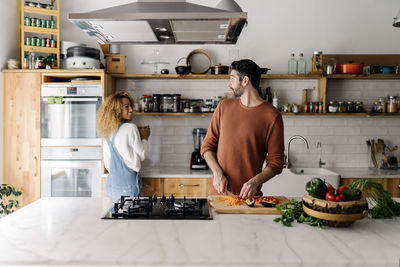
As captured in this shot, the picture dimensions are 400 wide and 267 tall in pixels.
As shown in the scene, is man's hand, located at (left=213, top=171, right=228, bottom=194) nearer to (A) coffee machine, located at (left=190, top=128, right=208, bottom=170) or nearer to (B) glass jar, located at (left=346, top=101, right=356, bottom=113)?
(A) coffee machine, located at (left=190, top=128, right=208, bottom=170)

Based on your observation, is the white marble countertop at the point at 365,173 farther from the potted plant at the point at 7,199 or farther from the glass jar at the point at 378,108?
the potted plant at the point at 7,199

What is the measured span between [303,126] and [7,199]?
11.8 feet

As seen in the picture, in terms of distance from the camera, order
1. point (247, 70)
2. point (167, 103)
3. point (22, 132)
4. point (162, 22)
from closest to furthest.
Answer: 1. point (162, 22)
2. point (247, 70)
3. point (22, 132)
4. point (167, 103)

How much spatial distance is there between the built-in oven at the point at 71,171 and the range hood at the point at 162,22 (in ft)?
6.00

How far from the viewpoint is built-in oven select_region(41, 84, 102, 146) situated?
13.5 feet

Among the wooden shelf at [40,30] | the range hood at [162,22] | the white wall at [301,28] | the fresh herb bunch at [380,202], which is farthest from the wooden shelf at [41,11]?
the fresh herb bunch at [380,202]

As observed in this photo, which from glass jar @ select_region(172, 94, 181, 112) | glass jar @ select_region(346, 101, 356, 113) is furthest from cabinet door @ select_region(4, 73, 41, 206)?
glass jar @ select_region(346, 101, 356, 113)

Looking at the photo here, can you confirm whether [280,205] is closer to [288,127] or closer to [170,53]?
[288,127]

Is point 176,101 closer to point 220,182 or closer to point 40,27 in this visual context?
point 40,27

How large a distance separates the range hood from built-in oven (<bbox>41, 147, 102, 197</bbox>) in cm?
183

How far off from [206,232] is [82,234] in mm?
564

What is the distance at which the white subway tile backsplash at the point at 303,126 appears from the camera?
462 centimetres

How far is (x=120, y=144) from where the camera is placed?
3209 mm

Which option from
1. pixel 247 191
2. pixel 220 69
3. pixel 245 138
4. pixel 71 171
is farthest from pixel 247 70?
pixel 71 171
